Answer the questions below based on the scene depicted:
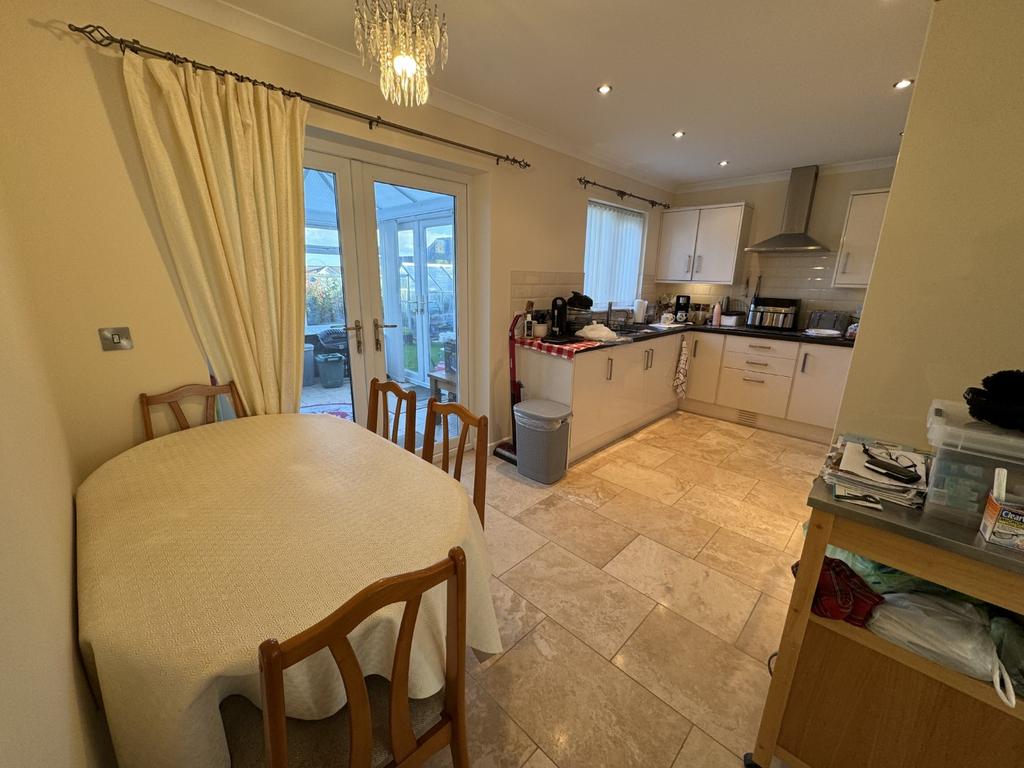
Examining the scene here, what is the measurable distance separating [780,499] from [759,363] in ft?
5.03

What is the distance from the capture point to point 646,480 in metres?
2.73

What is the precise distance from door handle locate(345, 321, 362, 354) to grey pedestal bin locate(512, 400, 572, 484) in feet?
3.60

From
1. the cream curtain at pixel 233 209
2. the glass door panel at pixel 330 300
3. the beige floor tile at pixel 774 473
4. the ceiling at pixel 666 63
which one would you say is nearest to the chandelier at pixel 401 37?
the ceiling at pixel 666 63

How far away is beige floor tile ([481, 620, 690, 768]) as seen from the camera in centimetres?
117


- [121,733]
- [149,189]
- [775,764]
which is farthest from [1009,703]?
[149,189]

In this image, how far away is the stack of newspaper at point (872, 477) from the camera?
3.00 feet

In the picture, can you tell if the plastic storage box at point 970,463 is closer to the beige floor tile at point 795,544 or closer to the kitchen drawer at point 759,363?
the beige floor tile at point 795,544

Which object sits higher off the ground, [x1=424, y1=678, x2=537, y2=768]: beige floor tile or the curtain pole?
the curtain pole

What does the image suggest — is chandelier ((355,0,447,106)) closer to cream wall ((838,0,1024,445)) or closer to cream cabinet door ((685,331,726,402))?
cream wall ((838,0,1024,445))

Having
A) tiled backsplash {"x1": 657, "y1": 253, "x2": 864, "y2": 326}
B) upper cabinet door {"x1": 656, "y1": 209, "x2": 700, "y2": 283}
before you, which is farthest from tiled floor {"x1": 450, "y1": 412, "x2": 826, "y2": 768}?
upper cabinet door {"x1": 656, "y1": 209, "x2": 700, "y2": 283}

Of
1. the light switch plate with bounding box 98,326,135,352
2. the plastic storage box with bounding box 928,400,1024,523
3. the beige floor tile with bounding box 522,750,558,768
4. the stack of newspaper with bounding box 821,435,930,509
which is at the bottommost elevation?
the beige floor tile with bounding box 522,750,558,768

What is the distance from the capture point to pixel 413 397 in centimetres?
165

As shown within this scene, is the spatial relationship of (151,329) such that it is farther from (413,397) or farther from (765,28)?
(765,28)

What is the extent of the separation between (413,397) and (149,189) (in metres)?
1.33
